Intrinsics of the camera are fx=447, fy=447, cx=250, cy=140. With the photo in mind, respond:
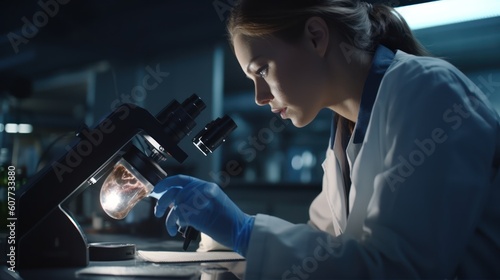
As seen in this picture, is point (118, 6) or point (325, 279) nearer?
point (325, 279)

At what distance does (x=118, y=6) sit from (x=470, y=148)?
9.79ft

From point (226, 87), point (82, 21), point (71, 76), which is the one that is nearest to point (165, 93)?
point (82, 21)

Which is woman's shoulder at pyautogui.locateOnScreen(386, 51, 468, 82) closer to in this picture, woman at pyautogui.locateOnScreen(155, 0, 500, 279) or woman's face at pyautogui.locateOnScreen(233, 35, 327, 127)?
woman at pyautogui.locateOnScreen(155, 0, 500, 279)

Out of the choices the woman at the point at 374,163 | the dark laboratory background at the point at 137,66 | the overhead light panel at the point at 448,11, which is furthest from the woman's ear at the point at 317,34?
the dark laboratory background at the point at 137,66

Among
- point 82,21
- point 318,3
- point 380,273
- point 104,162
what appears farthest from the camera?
point 82,21

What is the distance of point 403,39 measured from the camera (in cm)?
133

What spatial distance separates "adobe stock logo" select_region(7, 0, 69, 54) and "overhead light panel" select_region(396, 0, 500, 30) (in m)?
2.30

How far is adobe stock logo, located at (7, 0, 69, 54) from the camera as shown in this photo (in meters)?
3.14

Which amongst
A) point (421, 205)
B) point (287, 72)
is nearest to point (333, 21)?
point (287, 72)

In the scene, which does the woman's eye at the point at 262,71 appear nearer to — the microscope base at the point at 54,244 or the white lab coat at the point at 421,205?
the white lab coat at the point at 421,205

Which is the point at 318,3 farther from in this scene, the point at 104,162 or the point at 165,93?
the point at 165,93

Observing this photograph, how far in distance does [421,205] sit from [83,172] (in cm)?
73

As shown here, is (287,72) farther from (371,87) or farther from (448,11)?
(448,11)

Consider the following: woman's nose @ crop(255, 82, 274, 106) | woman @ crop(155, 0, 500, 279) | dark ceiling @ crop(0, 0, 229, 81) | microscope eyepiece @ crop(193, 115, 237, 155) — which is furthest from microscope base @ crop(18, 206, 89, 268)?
dark ceiling @ crop(0, 0, 229, 81)
